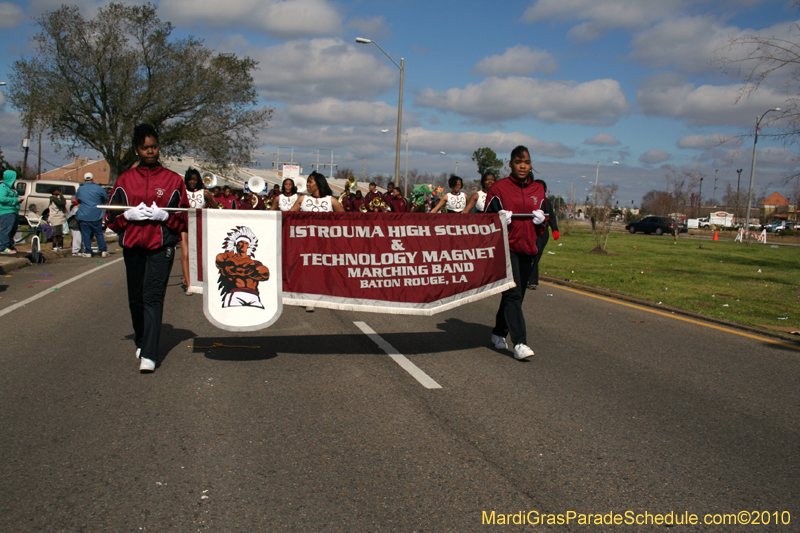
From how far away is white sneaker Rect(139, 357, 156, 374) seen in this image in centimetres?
556

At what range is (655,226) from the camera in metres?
52.7

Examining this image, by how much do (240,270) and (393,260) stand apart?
147 centimetres

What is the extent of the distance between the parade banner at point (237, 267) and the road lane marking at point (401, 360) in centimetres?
133

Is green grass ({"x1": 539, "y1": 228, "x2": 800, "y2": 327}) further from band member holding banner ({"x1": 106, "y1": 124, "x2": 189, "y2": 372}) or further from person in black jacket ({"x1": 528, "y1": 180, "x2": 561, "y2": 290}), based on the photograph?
band member holding banner ({"x1": 106, "y1": 124, "x2": 189, "y2": 372})

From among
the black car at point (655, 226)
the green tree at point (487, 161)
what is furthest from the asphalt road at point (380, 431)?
the green tree at point (487, 161)

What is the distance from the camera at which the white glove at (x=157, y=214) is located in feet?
17.9

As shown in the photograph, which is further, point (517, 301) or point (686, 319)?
point (686, 319)

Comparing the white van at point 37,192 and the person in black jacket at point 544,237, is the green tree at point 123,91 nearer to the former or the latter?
the white van at point 37,192

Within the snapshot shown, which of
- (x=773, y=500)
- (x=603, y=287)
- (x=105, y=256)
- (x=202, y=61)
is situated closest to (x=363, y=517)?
(x=773, y=500)

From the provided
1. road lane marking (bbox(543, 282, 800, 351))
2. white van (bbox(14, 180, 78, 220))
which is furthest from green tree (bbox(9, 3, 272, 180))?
road lane marking (bbox(543, 282, 800, 351))

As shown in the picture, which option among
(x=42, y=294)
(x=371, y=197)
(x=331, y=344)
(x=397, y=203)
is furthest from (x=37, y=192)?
(x=331, y=344)

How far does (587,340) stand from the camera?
299 inches

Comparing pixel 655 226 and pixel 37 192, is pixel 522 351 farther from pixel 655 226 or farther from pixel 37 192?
pixel 655 226

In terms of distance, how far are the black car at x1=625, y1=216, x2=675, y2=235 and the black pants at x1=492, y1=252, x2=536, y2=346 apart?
49.4 metres
